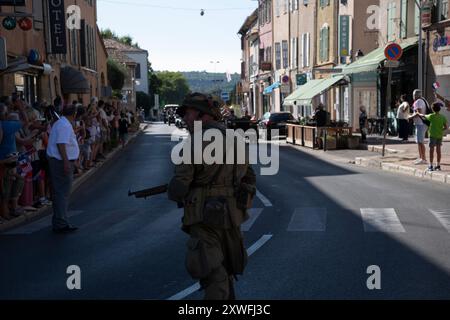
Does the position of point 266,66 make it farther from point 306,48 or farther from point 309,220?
point 309,220

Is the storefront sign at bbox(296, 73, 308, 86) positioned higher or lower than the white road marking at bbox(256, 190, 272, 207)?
higher

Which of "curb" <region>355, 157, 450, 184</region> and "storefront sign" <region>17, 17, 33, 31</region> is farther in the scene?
"storefront sign" <region>17, 17, 33, 31</region>

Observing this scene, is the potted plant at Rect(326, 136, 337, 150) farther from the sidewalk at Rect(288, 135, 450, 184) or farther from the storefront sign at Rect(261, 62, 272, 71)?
the storefront sign at Rect(261, 62, 272, 71)

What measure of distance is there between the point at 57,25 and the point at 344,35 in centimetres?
1618

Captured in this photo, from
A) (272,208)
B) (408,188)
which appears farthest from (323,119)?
(272,208)

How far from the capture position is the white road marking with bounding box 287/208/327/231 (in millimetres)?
8656

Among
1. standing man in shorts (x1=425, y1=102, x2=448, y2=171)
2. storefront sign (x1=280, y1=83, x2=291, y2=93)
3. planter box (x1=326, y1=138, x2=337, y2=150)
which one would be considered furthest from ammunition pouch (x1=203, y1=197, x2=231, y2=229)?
storefront sign (x1=280, y1=83, x2=291, y2=93)

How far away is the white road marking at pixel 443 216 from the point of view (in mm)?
8603

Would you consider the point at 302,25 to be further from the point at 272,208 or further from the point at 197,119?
the point at 197,119

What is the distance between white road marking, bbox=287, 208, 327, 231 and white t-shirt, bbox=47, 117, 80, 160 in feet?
11.0

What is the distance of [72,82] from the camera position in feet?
87.5

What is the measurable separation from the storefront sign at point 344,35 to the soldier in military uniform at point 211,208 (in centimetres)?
2970

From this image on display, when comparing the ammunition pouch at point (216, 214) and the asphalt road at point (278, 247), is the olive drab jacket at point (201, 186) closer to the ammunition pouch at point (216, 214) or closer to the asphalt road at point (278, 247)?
the ammunition pouch at point (216, 214)

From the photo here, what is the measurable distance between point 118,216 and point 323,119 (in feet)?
49.0
